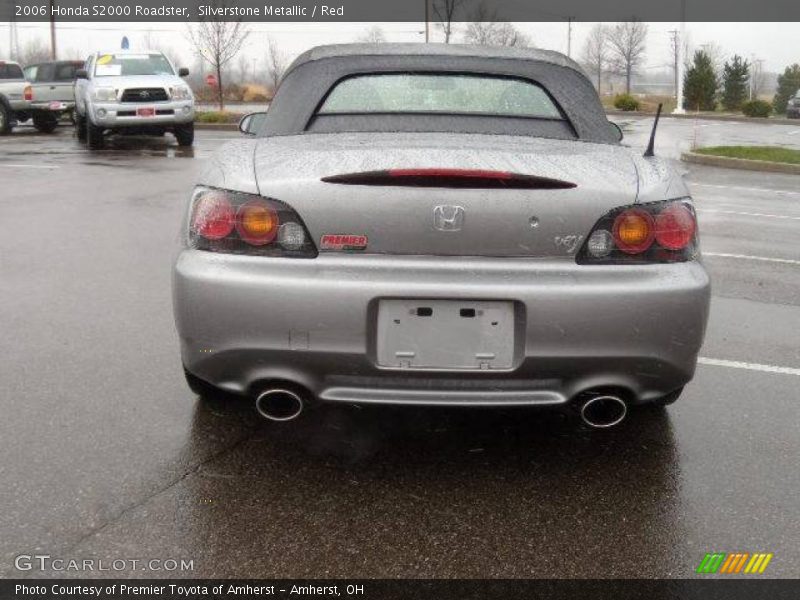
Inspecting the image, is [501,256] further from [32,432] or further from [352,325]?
[32,432]

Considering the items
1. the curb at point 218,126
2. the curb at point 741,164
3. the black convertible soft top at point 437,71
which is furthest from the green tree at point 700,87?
the black convertible soft top at point 437,71

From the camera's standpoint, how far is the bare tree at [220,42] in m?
32.3

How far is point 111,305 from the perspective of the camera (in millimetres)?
5570

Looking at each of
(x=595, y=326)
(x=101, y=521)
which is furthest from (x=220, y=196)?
(x=595, y=326)

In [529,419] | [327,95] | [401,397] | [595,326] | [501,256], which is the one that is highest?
[327,95]

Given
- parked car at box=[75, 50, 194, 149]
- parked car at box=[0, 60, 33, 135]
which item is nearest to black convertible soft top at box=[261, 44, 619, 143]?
parked car at box=[75, 50, 194, 149]

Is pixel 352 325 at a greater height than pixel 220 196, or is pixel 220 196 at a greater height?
pixel 220 196

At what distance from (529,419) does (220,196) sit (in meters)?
1.57

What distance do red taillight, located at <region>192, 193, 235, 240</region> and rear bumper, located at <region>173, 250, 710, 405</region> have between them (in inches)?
4.0

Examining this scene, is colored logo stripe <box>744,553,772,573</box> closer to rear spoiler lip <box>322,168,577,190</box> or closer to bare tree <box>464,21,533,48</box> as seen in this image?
rear spoiler lip <box>322,168,577,190</box>

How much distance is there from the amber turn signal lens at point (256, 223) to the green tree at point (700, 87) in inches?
1835

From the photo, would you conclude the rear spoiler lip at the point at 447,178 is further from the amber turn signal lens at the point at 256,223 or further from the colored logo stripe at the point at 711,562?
the colored logo stripe at the point at 711,562

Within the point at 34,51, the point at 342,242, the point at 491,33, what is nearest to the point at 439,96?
the point at 342,242
